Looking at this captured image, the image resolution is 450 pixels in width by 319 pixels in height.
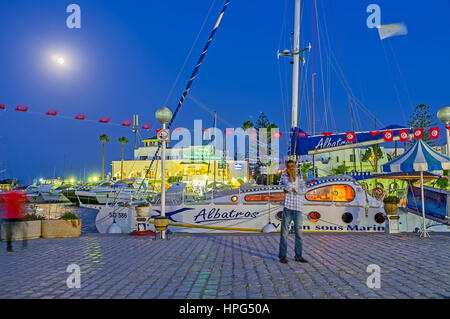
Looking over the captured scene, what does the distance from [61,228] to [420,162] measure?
1145cm

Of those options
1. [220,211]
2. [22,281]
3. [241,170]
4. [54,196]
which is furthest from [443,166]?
[241,170]

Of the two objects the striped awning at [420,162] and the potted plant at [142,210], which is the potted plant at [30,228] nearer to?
the potted plant at [142,210]

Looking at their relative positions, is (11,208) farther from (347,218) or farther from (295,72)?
(295,72)

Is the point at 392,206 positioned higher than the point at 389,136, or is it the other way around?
the point at 389,136

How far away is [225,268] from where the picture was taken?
6.23 m

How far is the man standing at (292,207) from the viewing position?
6.72 metres

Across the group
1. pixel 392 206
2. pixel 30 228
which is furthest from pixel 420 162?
pixel 30 228

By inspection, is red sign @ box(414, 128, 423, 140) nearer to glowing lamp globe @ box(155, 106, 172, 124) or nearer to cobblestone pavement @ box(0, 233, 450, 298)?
cobblestone pavement @ box(0, 233, 450, 298)

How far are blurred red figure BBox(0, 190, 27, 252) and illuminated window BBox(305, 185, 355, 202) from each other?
938 centimetres

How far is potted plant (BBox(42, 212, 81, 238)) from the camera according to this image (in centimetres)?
1038

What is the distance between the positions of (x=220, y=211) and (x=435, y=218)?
8.21m

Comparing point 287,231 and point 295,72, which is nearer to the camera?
point 287,231

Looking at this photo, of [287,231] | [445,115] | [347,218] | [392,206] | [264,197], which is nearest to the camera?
[287,231]
